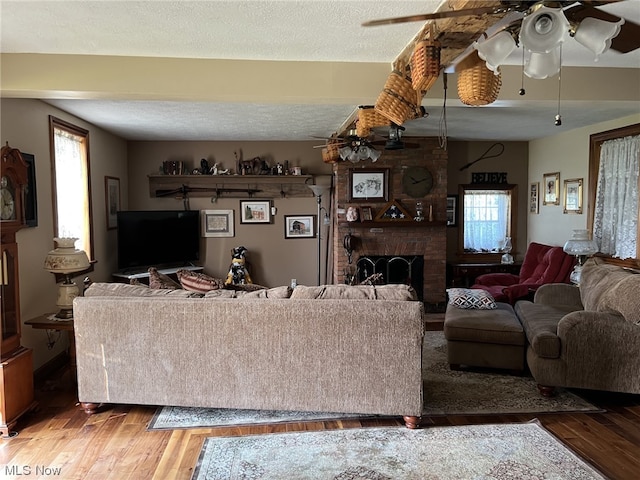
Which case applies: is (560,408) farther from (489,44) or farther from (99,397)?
(99,397)

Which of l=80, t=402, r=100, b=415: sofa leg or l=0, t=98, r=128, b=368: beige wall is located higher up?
l=0, t=98, r=128, b=368: beige wall

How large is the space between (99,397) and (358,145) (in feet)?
10.4

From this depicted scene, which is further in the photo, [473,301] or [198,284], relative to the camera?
[473,301]

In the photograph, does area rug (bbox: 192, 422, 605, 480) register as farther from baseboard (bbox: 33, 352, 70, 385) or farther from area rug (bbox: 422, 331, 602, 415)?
baseboard (bbox: 33, 352, 70, 385)

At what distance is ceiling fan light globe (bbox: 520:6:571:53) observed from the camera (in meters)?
1.84

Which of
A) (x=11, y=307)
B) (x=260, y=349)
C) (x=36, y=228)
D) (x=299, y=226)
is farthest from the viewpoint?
(x=299, y=226)

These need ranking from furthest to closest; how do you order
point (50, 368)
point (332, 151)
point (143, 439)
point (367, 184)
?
point (367, 184)
point (332, 151)
point (50, 368)
point (143, 439)

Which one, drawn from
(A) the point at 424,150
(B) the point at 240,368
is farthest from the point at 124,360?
(A) the point at 424,150

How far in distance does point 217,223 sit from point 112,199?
58.7 inches

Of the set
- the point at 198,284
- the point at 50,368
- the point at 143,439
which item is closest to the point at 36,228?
the point at 50,368

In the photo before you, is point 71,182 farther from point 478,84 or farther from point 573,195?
point 573,195

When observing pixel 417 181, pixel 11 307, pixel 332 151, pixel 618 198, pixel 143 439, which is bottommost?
pixel 143 439

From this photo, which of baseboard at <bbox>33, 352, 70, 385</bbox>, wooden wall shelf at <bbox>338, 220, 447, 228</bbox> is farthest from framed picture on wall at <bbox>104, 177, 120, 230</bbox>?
wooden wall shelf at <bbox>338, 220, 447, 228</bbox>

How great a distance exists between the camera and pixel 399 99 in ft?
9.12
